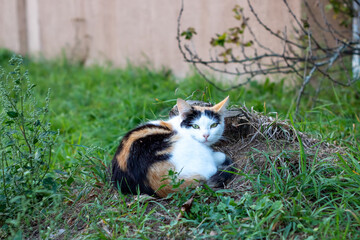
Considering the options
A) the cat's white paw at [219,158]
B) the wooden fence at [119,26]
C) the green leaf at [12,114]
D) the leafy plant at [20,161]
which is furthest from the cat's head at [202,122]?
the wooden fence at [119,26]

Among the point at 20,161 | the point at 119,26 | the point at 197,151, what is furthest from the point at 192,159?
the point at 119,26

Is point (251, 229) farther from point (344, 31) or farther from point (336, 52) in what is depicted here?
point (344, 31)

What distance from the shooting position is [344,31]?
472cm

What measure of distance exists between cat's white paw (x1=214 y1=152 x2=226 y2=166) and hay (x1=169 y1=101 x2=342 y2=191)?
89 millimetres

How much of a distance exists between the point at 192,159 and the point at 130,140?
1.50 feet

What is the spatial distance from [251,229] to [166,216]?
0.53m

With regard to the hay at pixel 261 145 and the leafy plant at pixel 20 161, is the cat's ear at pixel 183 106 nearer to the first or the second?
the hay at pixel 261 145

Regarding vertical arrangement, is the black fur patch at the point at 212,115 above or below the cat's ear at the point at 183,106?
below

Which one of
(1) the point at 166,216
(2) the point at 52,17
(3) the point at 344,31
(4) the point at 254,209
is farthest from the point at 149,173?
(2) the point at 52,17

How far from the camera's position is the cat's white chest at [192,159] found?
2557 mm

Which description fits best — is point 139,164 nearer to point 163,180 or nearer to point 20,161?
point 163,180

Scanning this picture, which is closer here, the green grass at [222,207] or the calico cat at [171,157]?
the green grass at [222,207]

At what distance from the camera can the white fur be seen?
2566mm

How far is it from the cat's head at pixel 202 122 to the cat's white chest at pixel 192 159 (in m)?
Result: 0.14
